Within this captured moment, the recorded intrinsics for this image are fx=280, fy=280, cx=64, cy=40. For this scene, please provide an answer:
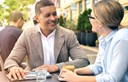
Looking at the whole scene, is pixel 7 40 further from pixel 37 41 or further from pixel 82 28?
pixel 82 28

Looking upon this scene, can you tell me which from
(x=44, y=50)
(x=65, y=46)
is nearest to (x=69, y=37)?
(x=65, y=46)

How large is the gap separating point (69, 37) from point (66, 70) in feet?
2.96

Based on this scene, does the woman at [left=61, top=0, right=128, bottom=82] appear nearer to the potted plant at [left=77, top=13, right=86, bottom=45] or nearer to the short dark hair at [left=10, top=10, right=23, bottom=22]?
the short dark hair at [left=10, top=10, right=23, bottom=22]

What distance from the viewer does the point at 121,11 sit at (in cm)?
210

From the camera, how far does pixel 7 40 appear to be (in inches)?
172

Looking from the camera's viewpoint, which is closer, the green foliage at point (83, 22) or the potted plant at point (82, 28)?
the green foliage at point (83, 22)

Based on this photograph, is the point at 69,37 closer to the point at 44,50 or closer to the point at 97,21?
the point at 44,50

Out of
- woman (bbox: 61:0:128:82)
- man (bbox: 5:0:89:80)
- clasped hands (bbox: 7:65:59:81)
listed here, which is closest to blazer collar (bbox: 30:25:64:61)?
man (bbox: 5:0:89:80)

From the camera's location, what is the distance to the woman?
76.7 inches

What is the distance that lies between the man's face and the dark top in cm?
145

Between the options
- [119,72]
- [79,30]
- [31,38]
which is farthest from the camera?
[79,30]

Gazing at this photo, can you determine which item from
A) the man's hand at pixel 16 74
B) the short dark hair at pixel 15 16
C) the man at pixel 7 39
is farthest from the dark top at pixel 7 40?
the man's hand at pixel 16 74

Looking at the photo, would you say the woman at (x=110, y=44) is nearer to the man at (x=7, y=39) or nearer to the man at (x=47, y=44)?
the man at (x=47, y=44)

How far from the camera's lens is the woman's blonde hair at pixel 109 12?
81.7 inches
